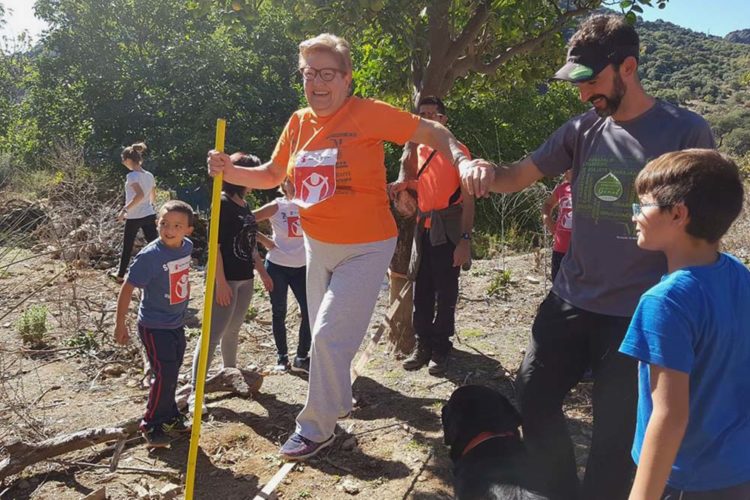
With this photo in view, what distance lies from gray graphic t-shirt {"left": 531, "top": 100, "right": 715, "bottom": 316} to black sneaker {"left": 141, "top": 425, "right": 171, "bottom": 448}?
7.69ft

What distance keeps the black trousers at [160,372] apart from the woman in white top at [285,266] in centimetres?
134

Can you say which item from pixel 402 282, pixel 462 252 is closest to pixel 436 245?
pixel 462 252

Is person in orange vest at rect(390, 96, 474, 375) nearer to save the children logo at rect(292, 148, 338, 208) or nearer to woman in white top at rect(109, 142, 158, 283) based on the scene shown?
save the children logo at rect(292, 148, 338, 208)

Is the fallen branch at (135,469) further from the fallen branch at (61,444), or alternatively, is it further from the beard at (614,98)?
the beard at (614,98)

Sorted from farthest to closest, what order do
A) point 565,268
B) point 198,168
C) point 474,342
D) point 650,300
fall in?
1. point 198,168
2. point 474,342
3. point 565,268
4. point 650,300

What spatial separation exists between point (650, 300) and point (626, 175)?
818 millimetres

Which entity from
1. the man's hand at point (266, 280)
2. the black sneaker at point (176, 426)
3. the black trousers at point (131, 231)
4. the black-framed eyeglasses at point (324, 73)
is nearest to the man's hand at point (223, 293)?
the man's hand at point (266, 280)

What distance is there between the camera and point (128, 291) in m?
3.42

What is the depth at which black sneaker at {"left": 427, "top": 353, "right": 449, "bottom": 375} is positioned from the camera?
446cm

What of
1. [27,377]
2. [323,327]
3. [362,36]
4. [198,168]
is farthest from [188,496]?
[198,168]

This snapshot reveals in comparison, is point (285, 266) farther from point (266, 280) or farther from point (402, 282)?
point (402, 282)

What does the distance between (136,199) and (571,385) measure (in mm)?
6921

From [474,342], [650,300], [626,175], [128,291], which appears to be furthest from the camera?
[474,342]

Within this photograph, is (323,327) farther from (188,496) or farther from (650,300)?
(650,300)
